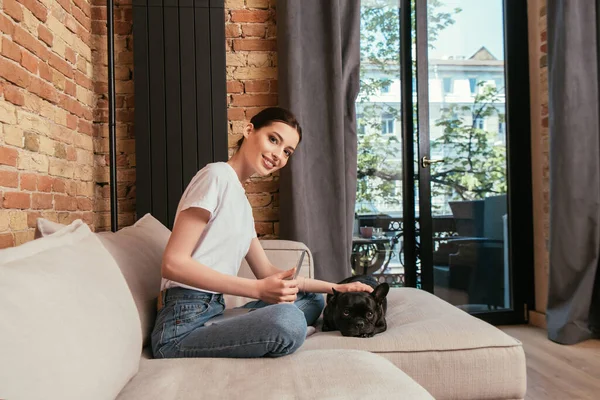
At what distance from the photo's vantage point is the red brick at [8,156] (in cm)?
182

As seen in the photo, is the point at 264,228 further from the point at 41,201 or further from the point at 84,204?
the point at 41,201

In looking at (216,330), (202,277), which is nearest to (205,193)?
(202,277)

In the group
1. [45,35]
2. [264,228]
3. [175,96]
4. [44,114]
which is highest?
[45,35]

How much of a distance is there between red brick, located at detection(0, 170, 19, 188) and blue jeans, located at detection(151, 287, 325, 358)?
2.29 ft

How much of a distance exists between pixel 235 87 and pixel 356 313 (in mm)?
1707

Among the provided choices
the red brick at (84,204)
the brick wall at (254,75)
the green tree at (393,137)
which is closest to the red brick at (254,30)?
the brick wall at (254,75)

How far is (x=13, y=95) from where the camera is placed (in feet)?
6.22

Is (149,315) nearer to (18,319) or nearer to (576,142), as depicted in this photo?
(18,319)

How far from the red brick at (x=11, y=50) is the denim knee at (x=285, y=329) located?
1256 mm

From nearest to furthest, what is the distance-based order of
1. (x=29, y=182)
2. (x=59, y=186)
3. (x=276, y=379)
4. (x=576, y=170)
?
(x=276, y=379), (x=29, y=182), (x=59, y=186), (x=576, y=170)

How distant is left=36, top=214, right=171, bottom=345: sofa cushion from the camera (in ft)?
5.41

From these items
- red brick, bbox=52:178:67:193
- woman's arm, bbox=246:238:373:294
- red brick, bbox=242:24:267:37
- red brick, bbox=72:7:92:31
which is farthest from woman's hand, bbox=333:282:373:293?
red brick, bbox=72:7:92:31

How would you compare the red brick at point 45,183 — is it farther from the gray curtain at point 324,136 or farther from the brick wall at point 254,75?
the gray curtain at point 324,136

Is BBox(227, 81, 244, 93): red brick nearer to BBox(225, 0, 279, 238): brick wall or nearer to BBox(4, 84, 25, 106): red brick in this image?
BBox(225, 0, 279, 238): brick wall
